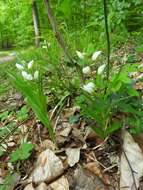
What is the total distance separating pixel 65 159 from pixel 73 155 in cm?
4

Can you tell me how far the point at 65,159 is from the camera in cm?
160

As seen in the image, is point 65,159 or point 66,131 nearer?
point 65,159

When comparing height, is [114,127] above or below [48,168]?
above

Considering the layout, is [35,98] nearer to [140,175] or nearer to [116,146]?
[116,146]

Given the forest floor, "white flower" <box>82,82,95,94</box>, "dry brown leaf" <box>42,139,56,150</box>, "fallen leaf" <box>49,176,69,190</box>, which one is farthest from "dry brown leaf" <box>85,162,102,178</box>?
"white flower" <box>82,82,95,94</box>

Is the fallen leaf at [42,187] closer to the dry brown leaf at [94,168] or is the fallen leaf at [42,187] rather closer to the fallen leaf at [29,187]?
the fallen leaf at [29,187]

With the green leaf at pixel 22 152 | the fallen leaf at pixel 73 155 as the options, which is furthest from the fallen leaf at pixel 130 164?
the green leaf at pixel 22 152

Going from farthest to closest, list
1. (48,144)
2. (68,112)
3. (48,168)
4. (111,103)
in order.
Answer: (68,112), (48,144), (48,168), (111,103)

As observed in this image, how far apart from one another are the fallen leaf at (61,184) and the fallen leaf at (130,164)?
0.78 feet

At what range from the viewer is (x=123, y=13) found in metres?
4.15

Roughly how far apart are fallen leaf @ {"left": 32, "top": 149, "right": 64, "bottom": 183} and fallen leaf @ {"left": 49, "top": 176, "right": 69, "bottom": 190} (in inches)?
1.1

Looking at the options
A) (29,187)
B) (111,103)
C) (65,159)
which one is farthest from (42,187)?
(111,103)

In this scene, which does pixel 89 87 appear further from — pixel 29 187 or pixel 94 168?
pixel 29 187

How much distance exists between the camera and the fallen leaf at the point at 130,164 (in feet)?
4.74
